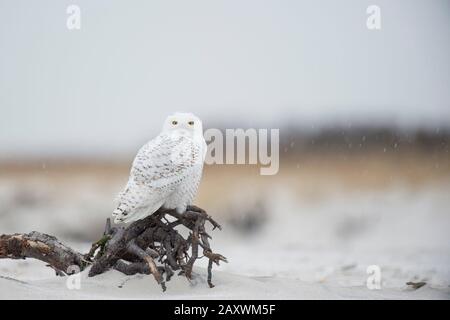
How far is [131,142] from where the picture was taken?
8.79 ft

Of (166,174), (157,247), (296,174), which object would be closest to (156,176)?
(166,174)

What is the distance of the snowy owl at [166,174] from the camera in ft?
6.70

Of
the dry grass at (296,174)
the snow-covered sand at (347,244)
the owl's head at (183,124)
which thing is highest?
the owl's head at (183,124)

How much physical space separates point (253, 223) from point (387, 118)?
0.73 metres

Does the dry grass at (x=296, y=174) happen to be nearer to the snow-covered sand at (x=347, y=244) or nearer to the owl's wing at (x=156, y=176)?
the snow-covered sand at (x=347, y=244)

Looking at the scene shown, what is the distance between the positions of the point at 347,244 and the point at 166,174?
3.10 ft

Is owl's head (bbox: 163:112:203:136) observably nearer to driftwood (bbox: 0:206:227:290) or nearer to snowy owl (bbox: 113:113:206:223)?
snowy owl (bbox: 113:113:206:223)

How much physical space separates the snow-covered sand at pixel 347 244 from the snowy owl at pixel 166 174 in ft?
1.89

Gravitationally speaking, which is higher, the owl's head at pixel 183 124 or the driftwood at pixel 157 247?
the owl's head at pixel 183 124

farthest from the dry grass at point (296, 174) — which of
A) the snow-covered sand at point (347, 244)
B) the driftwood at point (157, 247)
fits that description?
the driftwood at point (157, 247)

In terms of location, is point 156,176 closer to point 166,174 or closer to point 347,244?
point 166,174

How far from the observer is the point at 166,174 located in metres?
2.04

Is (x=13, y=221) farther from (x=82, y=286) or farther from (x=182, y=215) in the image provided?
(x=182, y=215)
